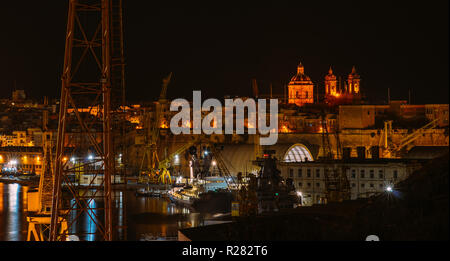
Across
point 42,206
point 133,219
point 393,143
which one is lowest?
point 133,219

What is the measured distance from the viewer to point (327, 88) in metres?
50.1

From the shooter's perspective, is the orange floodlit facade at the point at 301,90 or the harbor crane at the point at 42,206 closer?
the harbor crane at the point at 42,206

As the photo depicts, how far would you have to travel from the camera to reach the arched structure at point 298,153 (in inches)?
1291

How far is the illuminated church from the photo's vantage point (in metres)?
46.9

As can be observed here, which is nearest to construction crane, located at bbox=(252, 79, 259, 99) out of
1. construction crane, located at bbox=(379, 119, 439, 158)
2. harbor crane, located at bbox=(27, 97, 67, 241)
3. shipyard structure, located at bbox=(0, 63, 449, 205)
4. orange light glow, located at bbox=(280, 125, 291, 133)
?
shipyard structure, located at bbox=(0, 63, 449, 205)

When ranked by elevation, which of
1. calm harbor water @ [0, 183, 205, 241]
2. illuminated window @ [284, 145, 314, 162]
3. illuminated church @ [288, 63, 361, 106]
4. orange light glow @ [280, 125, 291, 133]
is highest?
illuminated church @ [288, 63, 361, 106]

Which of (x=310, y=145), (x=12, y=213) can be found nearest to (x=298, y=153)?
(x=310, y=145)

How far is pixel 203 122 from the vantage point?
47.1 m

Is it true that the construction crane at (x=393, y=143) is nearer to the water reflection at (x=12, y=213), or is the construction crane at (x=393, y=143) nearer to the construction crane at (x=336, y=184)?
the construction crane at (x=336, y=184)

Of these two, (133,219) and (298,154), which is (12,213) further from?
(298,154)

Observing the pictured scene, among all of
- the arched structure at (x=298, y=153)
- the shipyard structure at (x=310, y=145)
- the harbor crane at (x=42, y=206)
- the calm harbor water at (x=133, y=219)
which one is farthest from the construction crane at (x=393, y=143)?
the harbor crane at (x=42, y=206)

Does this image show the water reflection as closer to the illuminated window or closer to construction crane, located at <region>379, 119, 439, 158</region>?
the illuminated window

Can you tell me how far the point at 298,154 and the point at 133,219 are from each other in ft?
41.9
